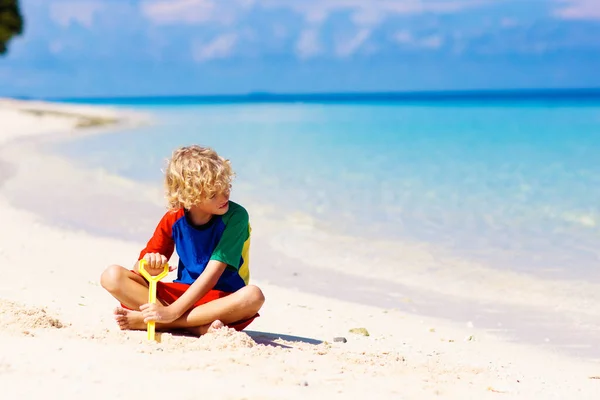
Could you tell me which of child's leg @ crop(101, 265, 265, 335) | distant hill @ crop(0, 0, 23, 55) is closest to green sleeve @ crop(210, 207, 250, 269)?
child's leg @ crop(101, 265, 265, 335)

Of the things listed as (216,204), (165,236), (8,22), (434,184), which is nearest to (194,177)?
(216,204)

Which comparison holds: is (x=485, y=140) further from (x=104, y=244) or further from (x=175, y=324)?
(x=175, y=324)

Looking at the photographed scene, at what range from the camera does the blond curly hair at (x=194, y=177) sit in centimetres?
394

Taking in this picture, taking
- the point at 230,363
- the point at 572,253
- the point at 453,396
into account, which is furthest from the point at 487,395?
the point at 572,253

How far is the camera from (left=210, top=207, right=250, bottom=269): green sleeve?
4090 millimetres

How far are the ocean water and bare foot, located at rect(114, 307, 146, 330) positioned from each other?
4255 mm

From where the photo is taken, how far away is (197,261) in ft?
14.0

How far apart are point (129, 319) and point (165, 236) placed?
0.48 m

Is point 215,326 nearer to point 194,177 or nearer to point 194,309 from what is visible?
point 194,309

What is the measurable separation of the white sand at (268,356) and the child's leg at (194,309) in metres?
0.13

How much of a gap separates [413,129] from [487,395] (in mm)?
29042

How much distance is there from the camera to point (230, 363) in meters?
3.51

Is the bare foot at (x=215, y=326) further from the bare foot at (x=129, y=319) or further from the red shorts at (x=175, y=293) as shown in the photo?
the bare foot at (x=129, y=319)

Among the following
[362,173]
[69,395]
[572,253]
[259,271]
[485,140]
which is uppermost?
[485,140]
